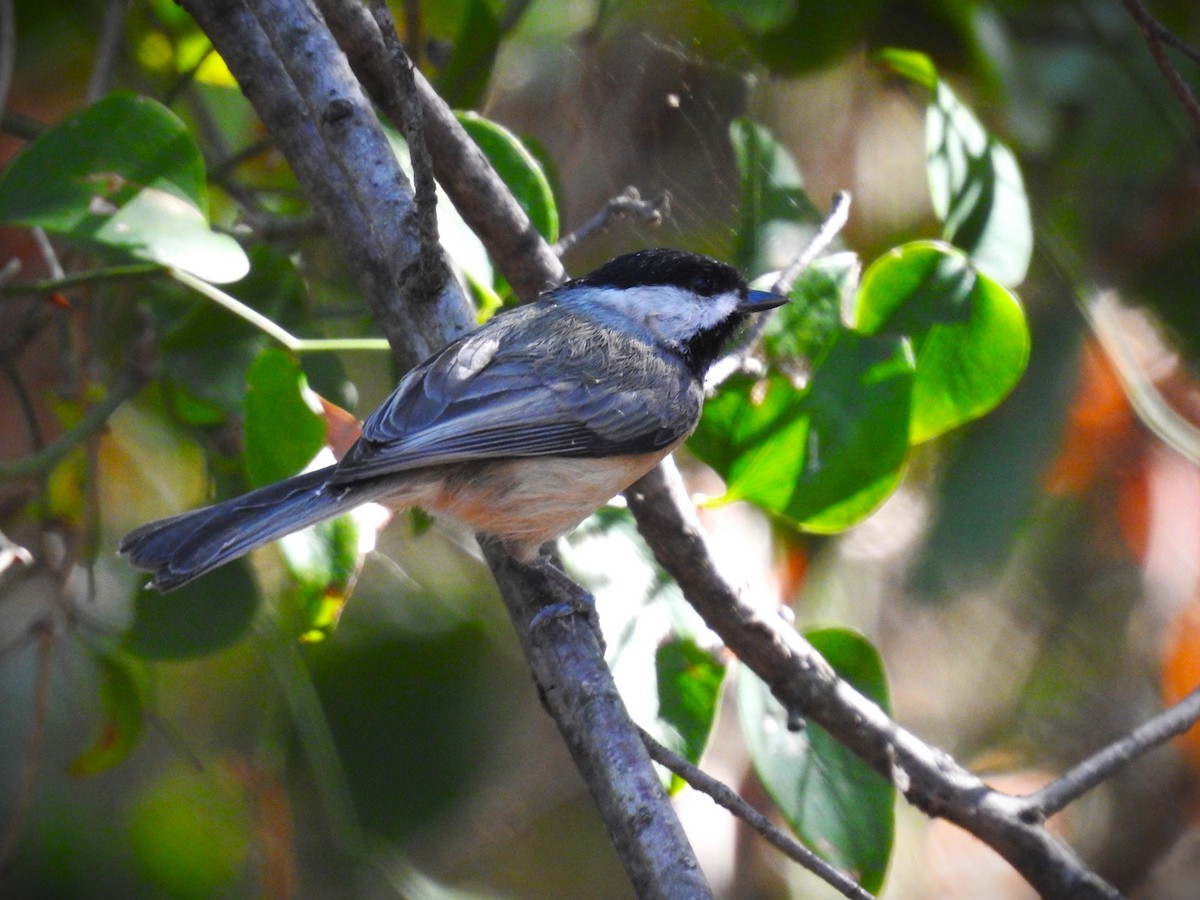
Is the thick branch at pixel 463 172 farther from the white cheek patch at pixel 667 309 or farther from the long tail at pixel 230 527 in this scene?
the long tail at pixel 230 527

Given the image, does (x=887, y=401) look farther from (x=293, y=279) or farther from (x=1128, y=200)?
(x=1128, y=200)

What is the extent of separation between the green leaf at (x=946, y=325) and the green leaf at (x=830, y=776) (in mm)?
376

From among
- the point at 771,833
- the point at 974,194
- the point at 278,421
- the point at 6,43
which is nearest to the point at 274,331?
the point at 278,421

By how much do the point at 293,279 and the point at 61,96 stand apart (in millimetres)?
1163

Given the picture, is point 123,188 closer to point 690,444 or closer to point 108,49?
point 108,49

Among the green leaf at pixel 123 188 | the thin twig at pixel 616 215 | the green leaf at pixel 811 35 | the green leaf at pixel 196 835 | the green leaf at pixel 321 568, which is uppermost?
the green leaf at pixel 123 188

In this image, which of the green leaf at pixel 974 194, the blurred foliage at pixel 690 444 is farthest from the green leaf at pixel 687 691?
the green leaf at pixel 974 194

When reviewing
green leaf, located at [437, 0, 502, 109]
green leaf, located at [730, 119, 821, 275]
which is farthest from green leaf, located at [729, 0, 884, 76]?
green leaf, located at [437, 0, 502, 109]

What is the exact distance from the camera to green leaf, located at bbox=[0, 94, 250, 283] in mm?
1561

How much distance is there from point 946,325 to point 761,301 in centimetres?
29

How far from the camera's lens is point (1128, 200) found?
2.69 meters

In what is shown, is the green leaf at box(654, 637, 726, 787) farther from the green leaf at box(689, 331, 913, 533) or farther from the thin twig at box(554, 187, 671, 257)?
the thin twig at box(554, 187, 671, 257)

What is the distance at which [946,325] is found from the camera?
174 cm

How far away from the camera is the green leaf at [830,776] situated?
5.40 feet
